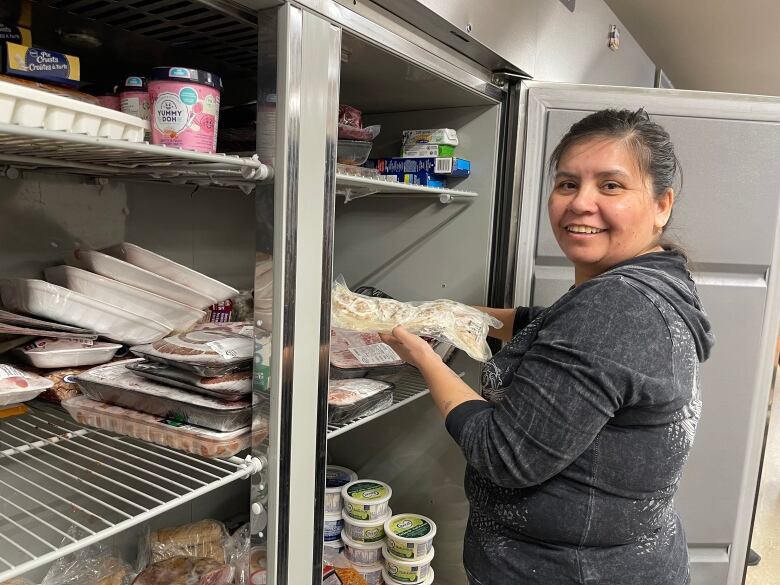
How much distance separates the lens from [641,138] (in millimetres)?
1031

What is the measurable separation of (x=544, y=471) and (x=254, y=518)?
0.46 meters

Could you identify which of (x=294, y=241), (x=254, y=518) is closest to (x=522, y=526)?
(x=254, y=518)

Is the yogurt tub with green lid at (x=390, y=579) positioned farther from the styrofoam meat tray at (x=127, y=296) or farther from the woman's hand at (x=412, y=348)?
the styrofoam meat tray at (x=127, y=296)

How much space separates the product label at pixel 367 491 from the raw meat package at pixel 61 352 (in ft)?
2.37

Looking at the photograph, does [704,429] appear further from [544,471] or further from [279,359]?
[279,359]

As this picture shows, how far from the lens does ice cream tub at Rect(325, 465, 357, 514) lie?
1451 millimetres

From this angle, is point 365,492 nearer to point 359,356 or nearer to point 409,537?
point 409,537

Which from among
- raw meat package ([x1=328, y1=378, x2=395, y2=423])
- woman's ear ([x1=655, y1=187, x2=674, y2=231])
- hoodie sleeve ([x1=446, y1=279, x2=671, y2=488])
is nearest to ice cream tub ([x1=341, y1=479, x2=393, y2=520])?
raw meat package ([x1=328, y1=378, x2=395, y2=423])

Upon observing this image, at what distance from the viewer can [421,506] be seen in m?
1.64

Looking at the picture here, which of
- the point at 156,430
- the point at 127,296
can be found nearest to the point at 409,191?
the point at 127,296

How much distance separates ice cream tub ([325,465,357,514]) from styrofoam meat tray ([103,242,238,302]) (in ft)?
1.86

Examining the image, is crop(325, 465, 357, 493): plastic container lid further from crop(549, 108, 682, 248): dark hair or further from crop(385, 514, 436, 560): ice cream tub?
crop(549, 108, 682, 248): dark hair

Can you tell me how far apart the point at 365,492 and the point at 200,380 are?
2.37ft

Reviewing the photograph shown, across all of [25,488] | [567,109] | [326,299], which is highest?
[567,109]
